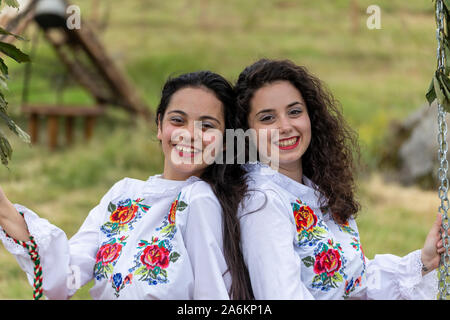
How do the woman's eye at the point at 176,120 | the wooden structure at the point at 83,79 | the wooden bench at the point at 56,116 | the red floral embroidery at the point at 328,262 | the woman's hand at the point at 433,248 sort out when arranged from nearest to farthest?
the red floral embroidery at the point at 328,262 → the woman's eye at the point at 176,120 → the woman's hand at the point at 433,248 → the wooden structure at the point at 83,79 → the wooden bench at the point at 56,116

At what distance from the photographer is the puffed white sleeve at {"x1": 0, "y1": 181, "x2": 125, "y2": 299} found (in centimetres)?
214

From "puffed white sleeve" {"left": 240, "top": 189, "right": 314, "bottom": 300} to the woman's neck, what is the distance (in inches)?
9.6

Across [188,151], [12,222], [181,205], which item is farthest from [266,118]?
[12,222]

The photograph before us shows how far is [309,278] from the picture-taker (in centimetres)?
221

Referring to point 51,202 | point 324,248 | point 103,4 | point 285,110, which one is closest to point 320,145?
point 285,110

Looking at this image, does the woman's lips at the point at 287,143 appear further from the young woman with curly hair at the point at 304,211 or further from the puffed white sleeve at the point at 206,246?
the puffed white sleeve at the point at 206,246

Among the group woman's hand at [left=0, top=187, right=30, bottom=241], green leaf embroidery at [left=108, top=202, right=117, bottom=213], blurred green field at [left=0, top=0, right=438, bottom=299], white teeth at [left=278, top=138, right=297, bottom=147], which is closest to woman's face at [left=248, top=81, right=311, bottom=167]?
white teeth at [left=278, top=138, right=297, bottom=147]

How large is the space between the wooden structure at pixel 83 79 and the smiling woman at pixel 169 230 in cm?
509

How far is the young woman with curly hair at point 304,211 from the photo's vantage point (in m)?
2.07

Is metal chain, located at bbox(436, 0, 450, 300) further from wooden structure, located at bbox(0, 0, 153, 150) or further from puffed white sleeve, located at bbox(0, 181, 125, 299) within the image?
wooden structure, located at bbox(0, 0, 153, 150)

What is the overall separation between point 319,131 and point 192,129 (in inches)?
23.8

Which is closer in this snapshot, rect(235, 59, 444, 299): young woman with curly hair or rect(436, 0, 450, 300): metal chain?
rect(235, 59, 444, 299): young woman with curly hair

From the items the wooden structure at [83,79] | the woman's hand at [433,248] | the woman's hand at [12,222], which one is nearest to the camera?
the woman's hand at [12,222]

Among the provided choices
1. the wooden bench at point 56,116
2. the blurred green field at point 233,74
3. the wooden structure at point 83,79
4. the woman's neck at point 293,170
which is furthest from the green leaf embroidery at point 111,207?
the wooden bench at point 56,116
